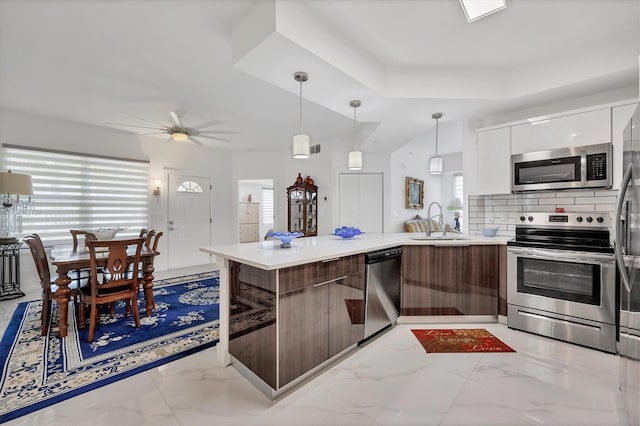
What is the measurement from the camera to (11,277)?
3.94 meters

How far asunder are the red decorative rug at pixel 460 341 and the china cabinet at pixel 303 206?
11.3 feet

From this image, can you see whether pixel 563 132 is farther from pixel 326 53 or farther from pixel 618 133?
pixel 326 53

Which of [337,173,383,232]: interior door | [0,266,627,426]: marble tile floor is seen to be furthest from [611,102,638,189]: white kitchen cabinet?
[337,173,383,232]: interior door

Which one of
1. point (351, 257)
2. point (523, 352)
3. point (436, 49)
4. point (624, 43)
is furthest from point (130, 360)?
point (624, 43)

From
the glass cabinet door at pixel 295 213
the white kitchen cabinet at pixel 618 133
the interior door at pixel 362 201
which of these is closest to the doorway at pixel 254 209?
the glass cabinet door at pixel 295 213

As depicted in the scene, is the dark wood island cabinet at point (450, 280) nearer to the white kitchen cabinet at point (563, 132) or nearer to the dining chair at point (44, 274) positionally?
the white kitchen cabinet at point (563, 132)

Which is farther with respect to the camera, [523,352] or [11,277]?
[11,277]

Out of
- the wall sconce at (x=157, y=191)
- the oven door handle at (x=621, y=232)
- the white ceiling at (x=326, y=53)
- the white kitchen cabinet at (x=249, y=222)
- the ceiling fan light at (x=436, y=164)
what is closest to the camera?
the oven door handle at (x=621, y=232)

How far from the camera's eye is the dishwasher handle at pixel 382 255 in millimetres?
2418

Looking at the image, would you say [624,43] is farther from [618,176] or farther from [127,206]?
[127,206]

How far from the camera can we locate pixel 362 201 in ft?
18.5

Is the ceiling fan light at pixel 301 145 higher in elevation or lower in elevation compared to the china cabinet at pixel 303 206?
higher

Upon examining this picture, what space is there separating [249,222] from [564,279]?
818 centimetres

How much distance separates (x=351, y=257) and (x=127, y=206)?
4.69m
